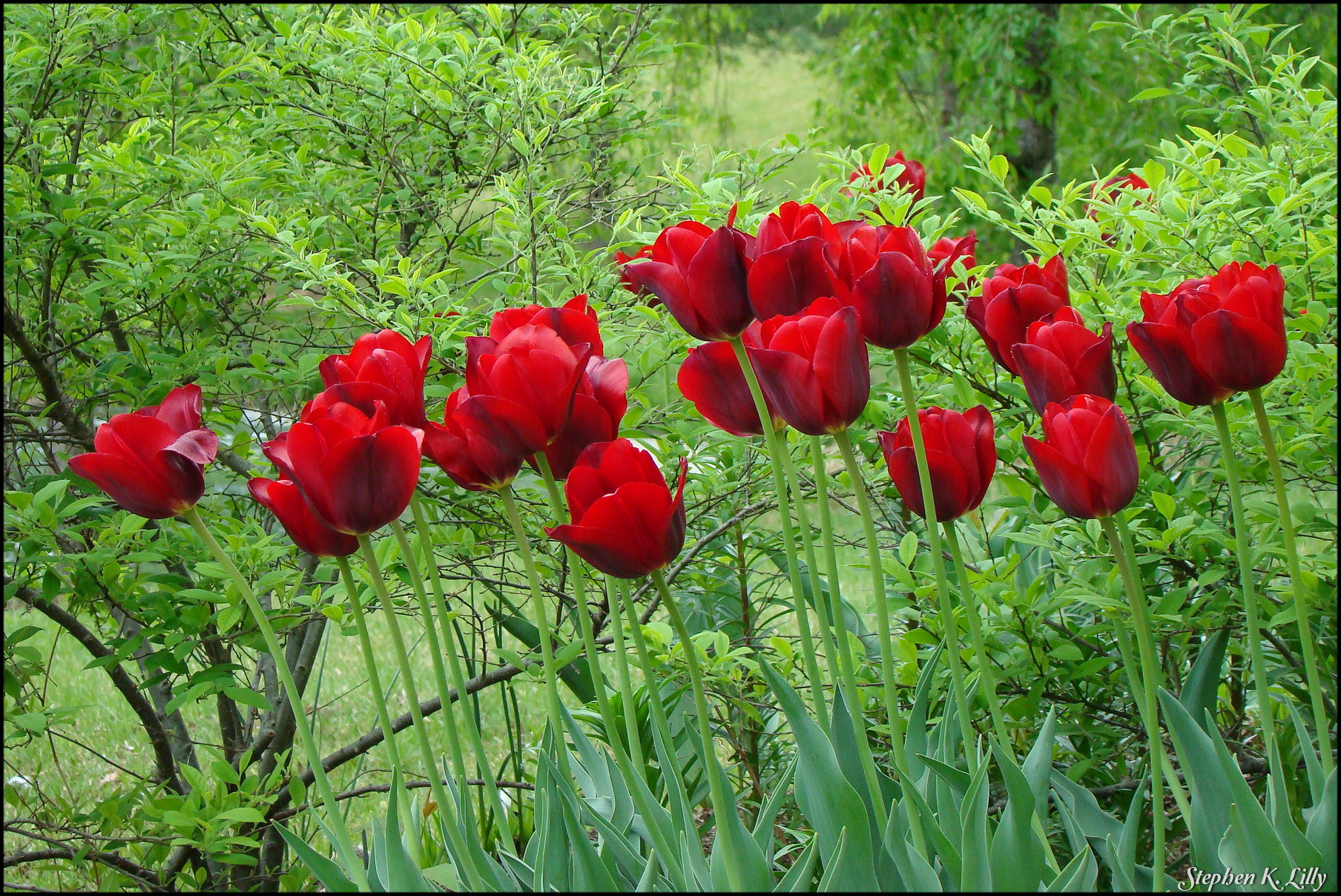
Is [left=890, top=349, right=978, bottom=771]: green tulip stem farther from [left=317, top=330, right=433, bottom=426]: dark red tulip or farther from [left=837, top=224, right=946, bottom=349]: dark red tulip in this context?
[left=317, top=330, right=433, bottom=426]: dark red tulip

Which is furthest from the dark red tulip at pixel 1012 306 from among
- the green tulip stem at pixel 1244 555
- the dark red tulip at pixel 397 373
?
the dark red tulip at pixel 397 373

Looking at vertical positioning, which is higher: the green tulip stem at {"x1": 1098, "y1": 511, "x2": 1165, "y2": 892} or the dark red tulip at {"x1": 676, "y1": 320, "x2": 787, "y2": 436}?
the dark red tulip at {"x1": 676, "y1": 320, "x2": 787, "y2": 436}

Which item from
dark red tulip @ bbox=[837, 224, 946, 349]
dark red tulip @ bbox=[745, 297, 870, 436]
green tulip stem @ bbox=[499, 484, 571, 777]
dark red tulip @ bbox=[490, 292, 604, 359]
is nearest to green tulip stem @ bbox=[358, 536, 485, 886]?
green tulip stem @ bbox=[499, 484, 571, 777]

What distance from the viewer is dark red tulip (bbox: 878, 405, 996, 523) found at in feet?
3.24

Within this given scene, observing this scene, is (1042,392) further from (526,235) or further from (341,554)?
(526,235)

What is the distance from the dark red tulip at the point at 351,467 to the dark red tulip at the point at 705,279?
26 centimetres

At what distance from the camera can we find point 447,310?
1511 millimetres

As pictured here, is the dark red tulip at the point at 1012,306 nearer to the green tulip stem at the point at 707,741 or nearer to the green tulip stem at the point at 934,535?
the green tulip stem at the point at 934,535

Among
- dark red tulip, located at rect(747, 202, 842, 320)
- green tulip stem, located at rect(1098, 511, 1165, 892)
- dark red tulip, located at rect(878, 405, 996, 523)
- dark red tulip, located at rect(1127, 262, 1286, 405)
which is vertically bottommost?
green tulip stem, located at rect(1098, 511, 1165, 892)

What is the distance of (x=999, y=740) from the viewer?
1056 millimetres

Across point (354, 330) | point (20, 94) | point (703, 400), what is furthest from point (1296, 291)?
point (20, 94)

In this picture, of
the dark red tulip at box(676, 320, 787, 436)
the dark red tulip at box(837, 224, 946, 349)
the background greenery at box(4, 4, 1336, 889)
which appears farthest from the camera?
the background greenery at box(4, 4, 1336, 889)

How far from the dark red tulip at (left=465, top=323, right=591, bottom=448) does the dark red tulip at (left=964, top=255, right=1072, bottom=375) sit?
1.38 ft

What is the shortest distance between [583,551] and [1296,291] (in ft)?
4.36
